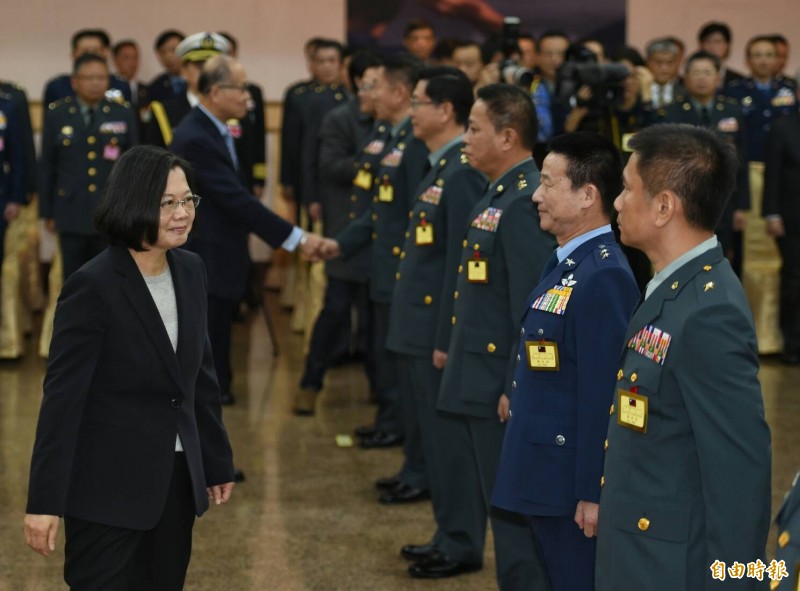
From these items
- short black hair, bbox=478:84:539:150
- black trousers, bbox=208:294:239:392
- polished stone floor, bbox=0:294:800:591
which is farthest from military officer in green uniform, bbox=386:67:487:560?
black trousers, bbox=208:294:239:392

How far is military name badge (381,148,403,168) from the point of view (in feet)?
17.2

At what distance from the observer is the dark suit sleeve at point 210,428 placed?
3.06m

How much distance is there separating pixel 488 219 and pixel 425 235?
0.77 metres

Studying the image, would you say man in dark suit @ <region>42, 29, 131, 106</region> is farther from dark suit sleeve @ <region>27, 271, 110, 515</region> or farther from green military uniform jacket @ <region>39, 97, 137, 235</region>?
dark suit sleeve @ <region>27, 271, 110, 515</region>

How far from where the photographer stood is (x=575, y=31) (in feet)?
35.3

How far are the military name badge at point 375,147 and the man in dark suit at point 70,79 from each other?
286cm

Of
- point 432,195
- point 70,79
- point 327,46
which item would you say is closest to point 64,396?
point 432,195

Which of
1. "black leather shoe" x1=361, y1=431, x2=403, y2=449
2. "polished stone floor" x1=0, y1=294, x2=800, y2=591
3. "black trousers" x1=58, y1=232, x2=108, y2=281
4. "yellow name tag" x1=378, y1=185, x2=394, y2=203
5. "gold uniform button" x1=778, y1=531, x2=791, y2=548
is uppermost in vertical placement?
"yellow name tag" x1=378, y1=185, x2=394, y2=203

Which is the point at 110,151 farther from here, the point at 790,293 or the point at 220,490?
the point at 220,490

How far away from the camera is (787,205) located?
309 inches

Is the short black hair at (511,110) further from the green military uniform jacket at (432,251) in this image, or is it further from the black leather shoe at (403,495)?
the black leather shoe at (403,495)

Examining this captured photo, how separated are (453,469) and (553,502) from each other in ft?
4.38

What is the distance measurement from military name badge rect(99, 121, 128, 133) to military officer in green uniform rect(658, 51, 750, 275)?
3.18 m

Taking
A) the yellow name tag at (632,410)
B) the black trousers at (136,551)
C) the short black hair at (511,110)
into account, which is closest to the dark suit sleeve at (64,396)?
the black trousers at (136,551)
